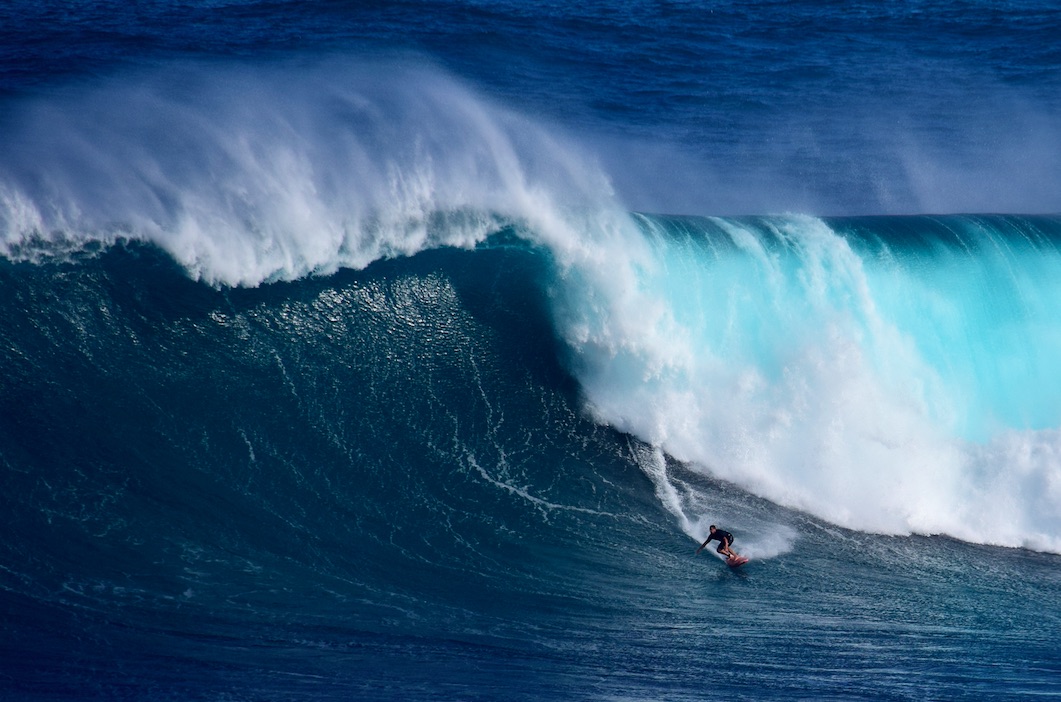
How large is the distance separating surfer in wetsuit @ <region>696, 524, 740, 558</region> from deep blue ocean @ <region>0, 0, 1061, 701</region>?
15cm

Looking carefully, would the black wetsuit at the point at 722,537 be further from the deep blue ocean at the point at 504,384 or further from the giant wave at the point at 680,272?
the giant wave at the point at 680,272

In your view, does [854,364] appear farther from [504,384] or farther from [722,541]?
[504,384]

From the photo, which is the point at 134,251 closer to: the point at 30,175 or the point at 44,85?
the point at 30,175

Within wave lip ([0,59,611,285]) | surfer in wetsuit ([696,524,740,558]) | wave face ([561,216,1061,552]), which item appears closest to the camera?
surfer in wetsuit ([696,524,740,558])

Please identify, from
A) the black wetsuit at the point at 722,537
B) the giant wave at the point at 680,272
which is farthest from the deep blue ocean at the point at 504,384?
the black wetsuit at the point at 722,537

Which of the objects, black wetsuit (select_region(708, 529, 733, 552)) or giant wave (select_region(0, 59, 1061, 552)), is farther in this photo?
giant wave (select_region(0, 59, 1061, 552))

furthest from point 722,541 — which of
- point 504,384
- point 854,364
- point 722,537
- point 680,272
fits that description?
point 680,272

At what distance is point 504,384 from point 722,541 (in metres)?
3.84

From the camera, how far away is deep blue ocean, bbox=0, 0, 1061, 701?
32.4 feet

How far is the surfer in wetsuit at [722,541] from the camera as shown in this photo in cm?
1145

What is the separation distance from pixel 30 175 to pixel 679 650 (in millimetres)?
10982

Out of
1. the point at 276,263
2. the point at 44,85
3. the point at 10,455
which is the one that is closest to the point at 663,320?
the point at 276,263

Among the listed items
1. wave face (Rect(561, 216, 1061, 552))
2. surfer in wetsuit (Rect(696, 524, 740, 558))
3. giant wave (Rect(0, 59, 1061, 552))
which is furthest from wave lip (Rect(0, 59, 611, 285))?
surfer in wetsuit (Rect(696, 524, 740, 558))

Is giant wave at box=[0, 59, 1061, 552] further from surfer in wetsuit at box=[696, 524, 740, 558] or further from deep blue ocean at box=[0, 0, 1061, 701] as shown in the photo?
surfer in wetsuit at box=[696, 524, 740, 558]
